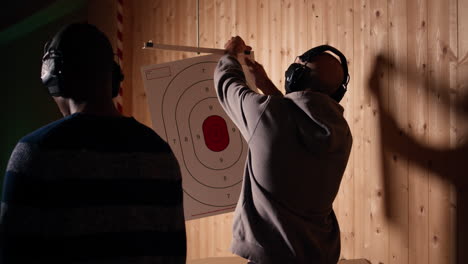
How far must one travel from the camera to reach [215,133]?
2.33 m

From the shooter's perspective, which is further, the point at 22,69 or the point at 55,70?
the point at 22,69

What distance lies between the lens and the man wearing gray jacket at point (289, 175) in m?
1.60

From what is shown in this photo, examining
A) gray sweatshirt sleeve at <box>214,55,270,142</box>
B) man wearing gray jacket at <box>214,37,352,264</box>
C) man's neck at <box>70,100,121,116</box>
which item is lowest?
man wearing gray jacket at <box>214,37,352,264</box>

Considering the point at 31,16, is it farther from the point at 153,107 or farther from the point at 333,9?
the point at 333,9

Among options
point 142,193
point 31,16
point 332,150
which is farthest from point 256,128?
point 31,16

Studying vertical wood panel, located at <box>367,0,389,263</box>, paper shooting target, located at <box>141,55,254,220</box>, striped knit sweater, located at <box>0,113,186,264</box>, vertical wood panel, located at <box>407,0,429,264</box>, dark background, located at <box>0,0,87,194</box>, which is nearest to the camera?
striped knit sweater, located at <box>0,113,186,264</box>

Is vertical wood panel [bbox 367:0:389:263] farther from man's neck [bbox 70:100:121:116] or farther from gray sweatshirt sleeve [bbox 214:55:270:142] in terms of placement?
man's neck [bbox 70:100:121:116]

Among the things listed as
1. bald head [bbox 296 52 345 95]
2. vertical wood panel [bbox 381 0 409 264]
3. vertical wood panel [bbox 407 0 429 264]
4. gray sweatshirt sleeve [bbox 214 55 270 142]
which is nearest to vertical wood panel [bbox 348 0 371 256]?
vertical wood panel [bbox 381 0 409 264]

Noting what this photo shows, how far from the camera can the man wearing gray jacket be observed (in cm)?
160

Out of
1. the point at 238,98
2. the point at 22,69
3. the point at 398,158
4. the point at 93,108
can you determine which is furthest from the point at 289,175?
the point at 22,69

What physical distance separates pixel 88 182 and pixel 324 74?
108cm

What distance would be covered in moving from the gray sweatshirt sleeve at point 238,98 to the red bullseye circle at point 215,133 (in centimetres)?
43

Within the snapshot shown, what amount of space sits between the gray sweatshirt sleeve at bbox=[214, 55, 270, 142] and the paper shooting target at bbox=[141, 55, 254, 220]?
374 mm

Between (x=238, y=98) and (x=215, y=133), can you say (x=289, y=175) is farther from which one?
(x=215, y=133)
